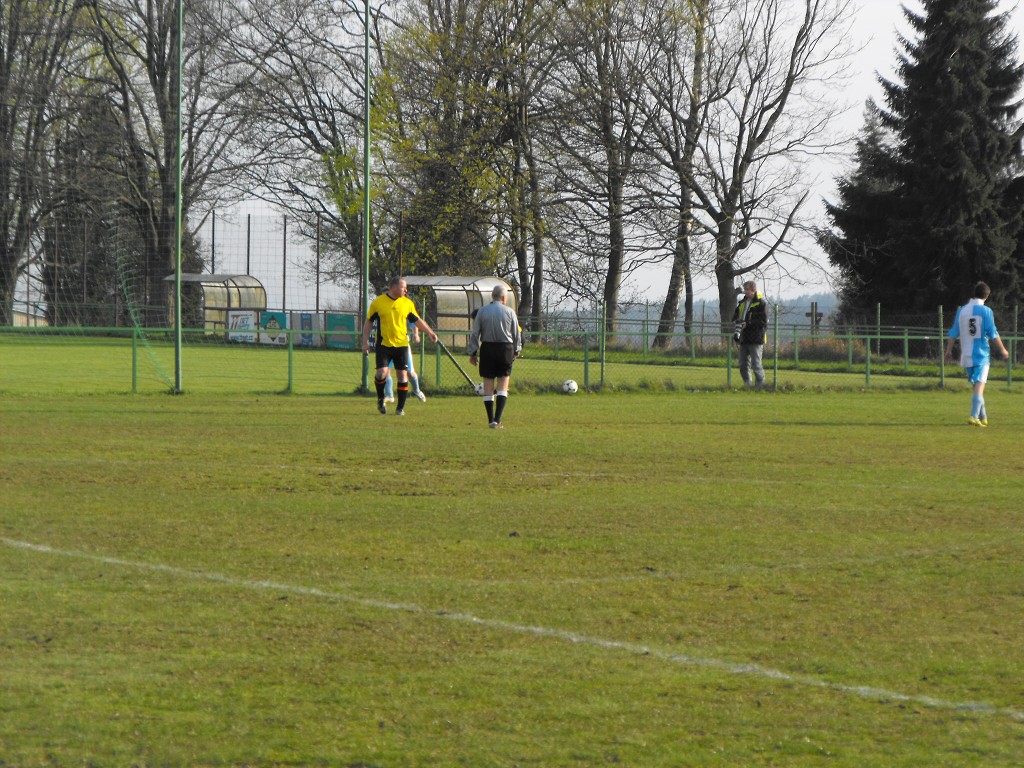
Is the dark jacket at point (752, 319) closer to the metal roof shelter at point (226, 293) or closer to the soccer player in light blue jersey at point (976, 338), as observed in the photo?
the soccer player in light blue jersey at point (976, 338)

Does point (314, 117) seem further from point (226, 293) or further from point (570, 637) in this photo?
point (570, 637)

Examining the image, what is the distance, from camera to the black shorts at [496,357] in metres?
A: 16.5

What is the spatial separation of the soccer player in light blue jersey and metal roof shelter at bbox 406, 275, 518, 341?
27900 mm

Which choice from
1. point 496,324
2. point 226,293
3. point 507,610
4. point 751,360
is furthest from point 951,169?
point 507,610

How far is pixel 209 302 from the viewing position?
5156cm

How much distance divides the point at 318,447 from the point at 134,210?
15.4 m

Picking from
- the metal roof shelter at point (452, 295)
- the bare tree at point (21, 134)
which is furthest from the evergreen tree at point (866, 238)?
the bare tree at point (21, 134)

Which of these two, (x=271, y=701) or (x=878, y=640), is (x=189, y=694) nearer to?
(x=271, y=701)

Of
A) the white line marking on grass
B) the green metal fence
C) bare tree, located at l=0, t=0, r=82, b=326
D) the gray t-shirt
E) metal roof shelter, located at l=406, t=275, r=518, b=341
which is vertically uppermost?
bare tree, located at l=0, t=0, r=82, b=326

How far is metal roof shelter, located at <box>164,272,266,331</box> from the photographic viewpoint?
5034cm

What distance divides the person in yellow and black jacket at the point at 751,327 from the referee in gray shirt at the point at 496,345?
26.8 ft

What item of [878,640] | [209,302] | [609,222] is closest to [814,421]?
[878,640]

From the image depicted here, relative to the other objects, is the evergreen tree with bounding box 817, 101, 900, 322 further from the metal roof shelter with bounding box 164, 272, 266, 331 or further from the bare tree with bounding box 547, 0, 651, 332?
the metal roof shelter with bounding box 164, 272, 266, 331

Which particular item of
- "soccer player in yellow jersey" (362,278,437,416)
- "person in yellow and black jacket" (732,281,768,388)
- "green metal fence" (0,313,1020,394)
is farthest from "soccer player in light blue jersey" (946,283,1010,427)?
"green metal fence" (0,313,1020,394)
